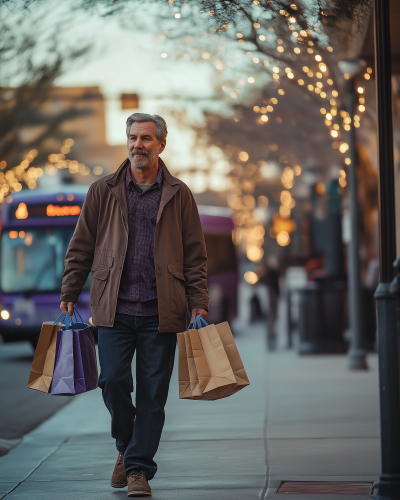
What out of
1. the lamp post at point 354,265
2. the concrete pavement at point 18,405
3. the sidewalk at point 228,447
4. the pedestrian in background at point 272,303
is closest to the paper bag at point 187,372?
the sidewalk at point 228,447

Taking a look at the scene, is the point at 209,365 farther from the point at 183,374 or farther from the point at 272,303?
the point at 272,303

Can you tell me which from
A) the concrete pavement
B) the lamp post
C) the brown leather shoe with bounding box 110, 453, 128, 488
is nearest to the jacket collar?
the brown leather shoe with bounding box 110, 453, 128, 488

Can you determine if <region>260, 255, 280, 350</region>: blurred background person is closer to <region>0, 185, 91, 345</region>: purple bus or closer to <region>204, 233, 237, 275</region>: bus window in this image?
<region>0, 185, 91, 345</region>: purple bus

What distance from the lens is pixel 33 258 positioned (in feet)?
56.0

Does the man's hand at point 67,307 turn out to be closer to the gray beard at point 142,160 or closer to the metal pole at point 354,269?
the gray beard at point 142,160

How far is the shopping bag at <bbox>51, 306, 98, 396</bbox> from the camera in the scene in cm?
499

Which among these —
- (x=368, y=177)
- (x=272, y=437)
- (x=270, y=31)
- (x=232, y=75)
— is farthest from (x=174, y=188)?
(x=368, y=177)

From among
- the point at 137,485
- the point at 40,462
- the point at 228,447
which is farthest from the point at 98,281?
the point at 228,447

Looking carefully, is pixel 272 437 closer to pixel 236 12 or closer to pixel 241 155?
pixel 236 12

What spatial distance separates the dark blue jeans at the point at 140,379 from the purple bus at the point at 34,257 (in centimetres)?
1135

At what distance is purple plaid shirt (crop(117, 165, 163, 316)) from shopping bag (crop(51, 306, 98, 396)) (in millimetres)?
311

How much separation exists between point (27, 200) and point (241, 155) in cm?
1058

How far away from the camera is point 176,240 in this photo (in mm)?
5188

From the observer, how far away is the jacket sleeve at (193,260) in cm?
522
